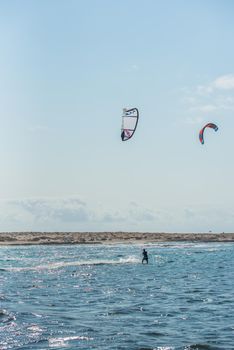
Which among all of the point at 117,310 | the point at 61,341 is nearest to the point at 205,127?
the point at 117,310

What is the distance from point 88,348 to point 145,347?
2.04m

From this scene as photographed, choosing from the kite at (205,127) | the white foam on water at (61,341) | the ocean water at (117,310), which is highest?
the kite at (205,127)

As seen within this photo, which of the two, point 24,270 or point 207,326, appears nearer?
point 207,326

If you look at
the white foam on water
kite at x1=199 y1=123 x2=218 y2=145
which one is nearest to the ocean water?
the white foam on water

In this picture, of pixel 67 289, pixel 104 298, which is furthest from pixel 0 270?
pixel 104 298

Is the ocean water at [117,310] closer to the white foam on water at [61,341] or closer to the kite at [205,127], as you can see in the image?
the white foam on water at [61,341]

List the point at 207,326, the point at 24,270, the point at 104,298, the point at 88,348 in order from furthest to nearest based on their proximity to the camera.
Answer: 1. the point at 24,270
2. the point at 104,298
3. the point at 207,326
4. the point at 88,348

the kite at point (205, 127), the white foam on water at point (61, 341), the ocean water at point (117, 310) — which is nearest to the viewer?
the white foam on water at point (61, 341)

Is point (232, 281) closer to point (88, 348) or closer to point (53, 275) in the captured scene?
point (53, 275)

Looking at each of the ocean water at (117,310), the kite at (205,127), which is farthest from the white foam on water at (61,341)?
the kite at (205,127)

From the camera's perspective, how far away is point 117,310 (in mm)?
27875

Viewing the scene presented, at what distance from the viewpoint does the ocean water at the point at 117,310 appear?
21.3 m

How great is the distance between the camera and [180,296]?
3303 cm

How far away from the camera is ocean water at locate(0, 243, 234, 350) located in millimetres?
21297
